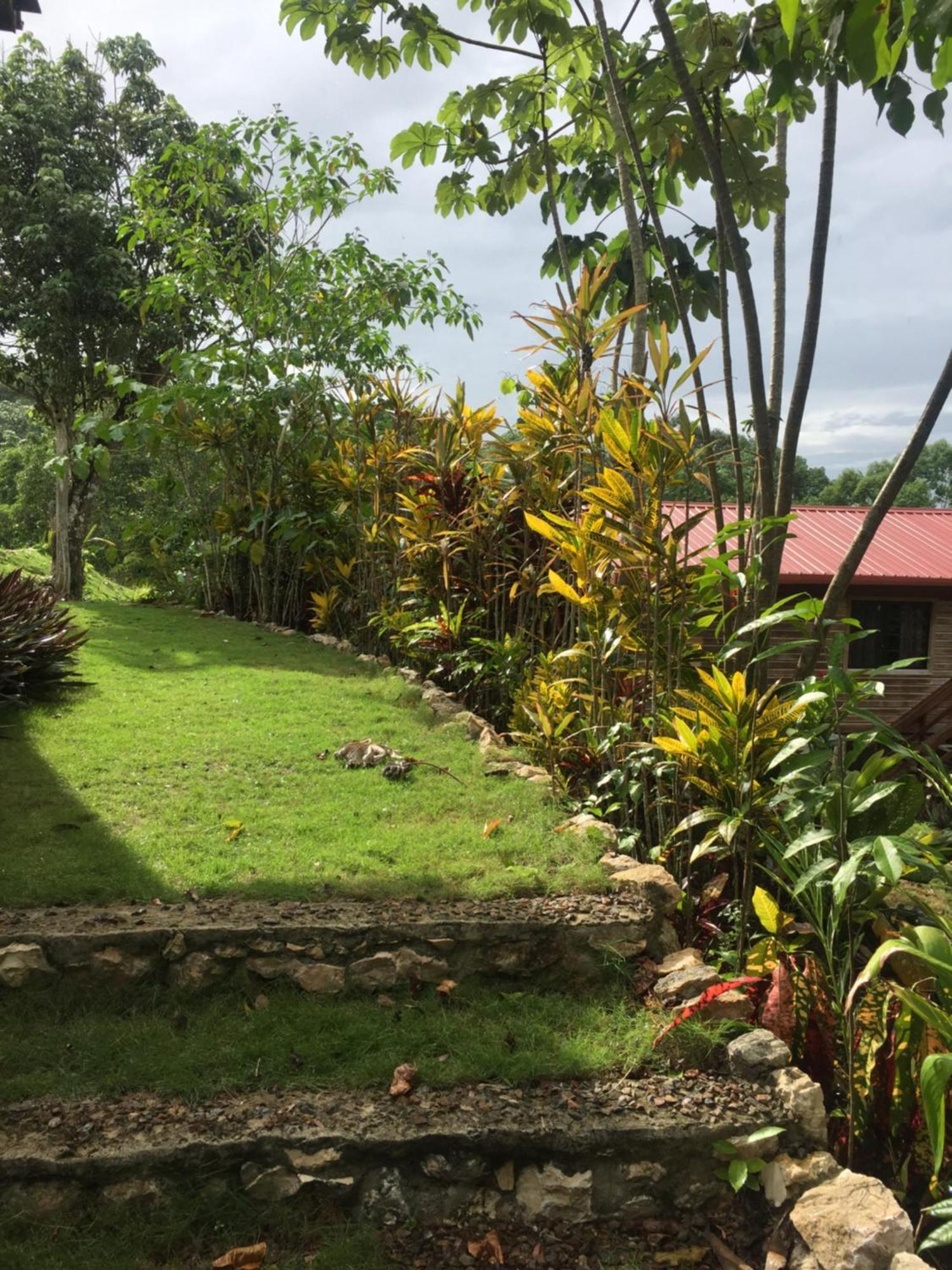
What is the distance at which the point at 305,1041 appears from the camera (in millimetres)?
→ 2762

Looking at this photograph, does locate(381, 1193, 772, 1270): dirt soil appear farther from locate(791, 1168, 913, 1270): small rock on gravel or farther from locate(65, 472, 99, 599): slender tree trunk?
locate(65, 472, 99, 599): slender tree trunk

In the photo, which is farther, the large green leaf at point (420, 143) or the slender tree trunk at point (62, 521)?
the slender tree trunk at point (62, 521)

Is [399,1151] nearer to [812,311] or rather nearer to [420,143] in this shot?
[812,311]

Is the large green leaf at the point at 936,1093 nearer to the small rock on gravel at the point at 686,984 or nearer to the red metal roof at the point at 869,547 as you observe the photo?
the small rock on gravel at the point at 686,984

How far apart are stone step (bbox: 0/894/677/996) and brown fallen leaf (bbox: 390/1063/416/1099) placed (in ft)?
1.27

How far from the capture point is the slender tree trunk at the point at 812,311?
3.54m

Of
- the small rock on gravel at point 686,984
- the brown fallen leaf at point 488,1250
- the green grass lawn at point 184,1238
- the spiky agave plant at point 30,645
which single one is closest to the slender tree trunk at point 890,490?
the small rock on gravel at point 686,984

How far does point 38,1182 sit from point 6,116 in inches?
521

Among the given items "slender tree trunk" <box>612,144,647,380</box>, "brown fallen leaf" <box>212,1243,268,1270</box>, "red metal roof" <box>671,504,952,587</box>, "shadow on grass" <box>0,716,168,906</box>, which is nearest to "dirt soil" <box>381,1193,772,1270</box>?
"brown fallen leaf" <box>212,1243,268,1270</box>

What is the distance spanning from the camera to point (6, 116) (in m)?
11.8

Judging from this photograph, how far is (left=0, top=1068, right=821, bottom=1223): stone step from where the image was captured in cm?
236

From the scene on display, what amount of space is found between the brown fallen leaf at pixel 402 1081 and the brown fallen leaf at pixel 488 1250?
1.29 ft

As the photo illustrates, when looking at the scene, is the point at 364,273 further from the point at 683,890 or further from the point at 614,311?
the point at 683,890

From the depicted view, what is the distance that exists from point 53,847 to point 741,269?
137 inches
